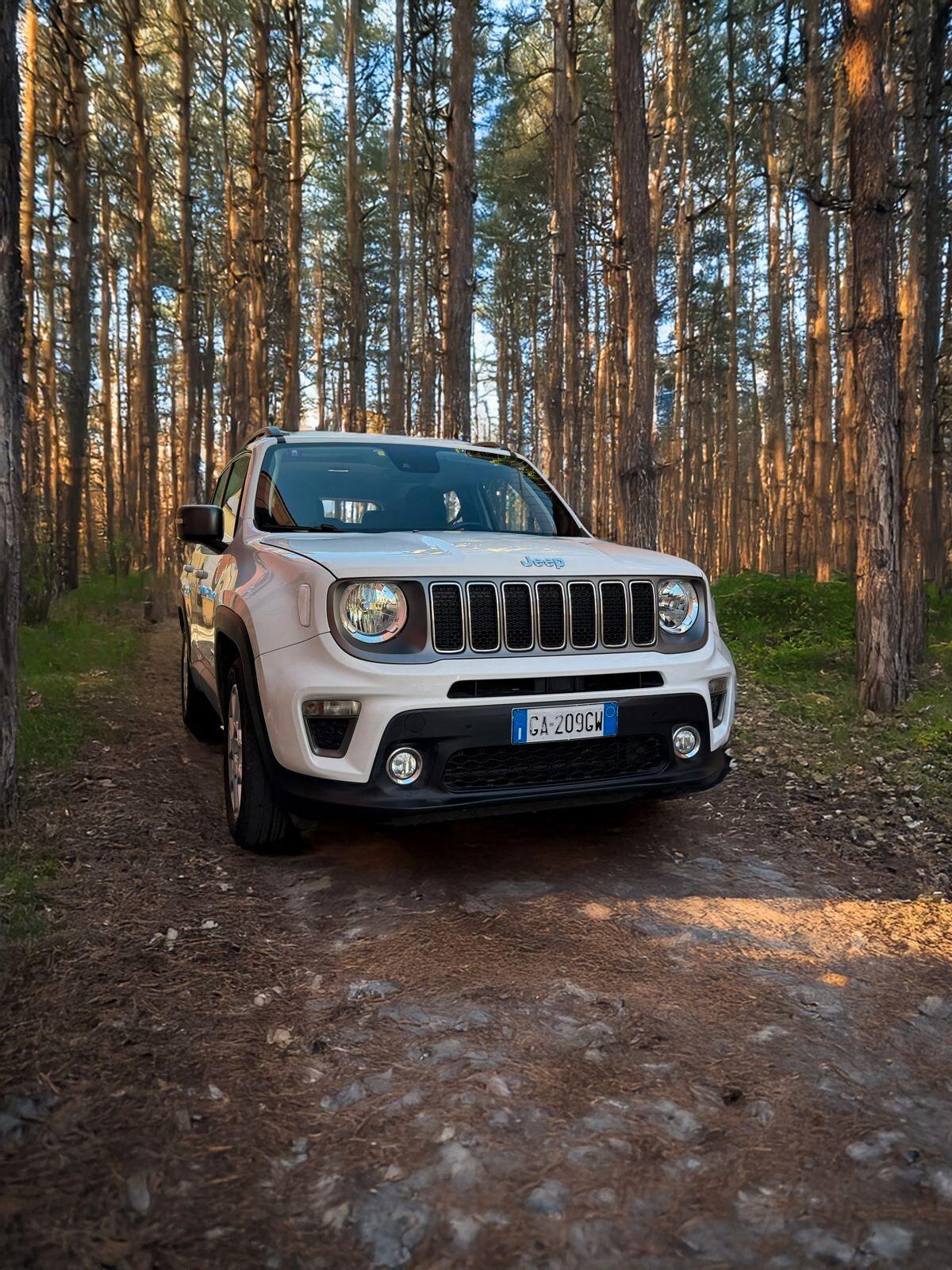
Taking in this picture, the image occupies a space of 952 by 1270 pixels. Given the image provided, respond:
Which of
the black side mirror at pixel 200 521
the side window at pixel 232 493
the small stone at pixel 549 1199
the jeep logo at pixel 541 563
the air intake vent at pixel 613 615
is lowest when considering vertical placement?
the small stone at pixel 549 1199

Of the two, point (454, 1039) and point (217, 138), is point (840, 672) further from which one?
point (217, 138)

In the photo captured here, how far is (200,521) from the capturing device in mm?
4363

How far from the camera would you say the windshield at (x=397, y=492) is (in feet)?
14.2

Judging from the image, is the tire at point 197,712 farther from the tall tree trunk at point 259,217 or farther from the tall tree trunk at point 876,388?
the tall tree trunk at point 259,217

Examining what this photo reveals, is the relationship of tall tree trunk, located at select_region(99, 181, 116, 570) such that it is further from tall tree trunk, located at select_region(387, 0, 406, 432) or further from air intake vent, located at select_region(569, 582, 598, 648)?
air intake vent, located at select_region(569, 582, 598, 648)

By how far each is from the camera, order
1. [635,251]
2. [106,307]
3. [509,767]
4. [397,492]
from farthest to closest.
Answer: [106,307] → [635,251] → [397,492] → [509,767]

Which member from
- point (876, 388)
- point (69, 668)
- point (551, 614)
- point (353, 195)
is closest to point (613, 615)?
point (551, 614)

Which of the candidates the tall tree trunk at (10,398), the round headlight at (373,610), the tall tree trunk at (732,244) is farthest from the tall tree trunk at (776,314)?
the tall tree trunk at (10,398)

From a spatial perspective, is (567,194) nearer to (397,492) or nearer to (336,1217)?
(397,492)

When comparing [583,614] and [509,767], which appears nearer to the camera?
[509,767]

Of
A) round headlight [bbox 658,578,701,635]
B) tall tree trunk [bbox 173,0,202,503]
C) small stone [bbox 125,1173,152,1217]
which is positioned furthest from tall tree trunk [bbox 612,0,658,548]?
tall tree trunk [bbox 173,0,202,503]

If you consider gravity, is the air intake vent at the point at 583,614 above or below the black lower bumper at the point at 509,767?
above

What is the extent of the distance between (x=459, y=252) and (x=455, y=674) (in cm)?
905

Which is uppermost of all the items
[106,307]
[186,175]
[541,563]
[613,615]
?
[106,307]
